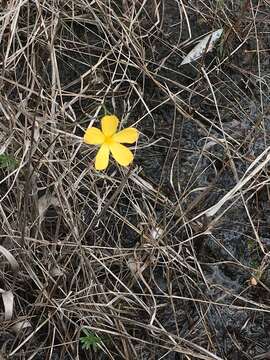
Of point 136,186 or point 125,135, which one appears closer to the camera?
point 125,135

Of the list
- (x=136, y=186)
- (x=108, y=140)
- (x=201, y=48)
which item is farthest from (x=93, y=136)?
(x=201, y=48)

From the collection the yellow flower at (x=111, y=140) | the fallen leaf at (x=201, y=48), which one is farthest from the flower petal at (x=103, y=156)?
the fallen leaf at (x=201, y=48)

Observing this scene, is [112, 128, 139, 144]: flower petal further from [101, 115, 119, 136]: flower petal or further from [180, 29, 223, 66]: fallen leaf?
[180, 29, 223, 66]: fallen leaf

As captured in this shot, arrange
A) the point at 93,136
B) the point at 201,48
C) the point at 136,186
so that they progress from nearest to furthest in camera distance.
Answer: the point at 93,136 → the point at 136,186 → the point at 201,48

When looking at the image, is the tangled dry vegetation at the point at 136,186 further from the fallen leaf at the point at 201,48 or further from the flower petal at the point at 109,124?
the flower petal at the point at 109,124

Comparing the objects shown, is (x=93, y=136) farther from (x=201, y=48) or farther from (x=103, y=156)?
(x=201, y=48)

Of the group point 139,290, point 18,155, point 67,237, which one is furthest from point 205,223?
point 18,155

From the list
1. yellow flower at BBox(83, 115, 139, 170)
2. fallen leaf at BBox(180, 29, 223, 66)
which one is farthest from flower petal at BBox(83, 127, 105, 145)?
fallen leaf at BBox(180, 29, 223, 66)

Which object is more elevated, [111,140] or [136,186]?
[111,140]
